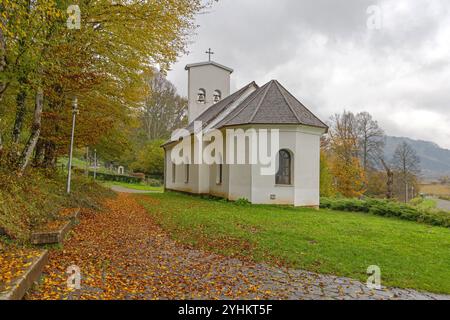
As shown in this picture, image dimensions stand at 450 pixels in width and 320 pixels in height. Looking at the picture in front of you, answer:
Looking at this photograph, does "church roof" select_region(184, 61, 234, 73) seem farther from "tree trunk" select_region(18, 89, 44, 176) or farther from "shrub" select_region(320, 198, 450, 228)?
"tree trunk" select_region(18, 89, 44, 176)

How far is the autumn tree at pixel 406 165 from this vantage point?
4319 cm

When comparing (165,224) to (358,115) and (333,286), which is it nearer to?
(333,286)

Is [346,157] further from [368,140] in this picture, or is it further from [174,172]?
[174,172]

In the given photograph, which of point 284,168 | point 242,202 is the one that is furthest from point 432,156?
point 242,202

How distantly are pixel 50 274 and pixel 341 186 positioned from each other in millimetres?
→ 30971

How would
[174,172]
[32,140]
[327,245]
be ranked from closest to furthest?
→ [327,245] < [32,140] < [174,172]

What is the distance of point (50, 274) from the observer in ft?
15.1

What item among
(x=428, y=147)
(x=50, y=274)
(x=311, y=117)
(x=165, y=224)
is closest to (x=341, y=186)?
(x=311, y=117)

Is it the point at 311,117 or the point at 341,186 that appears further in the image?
the point at 341,186

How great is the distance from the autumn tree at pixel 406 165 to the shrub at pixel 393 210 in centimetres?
3094

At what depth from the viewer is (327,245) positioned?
23.8 feet

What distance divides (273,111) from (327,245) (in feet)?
32.0

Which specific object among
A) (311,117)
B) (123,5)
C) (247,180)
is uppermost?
(123,5)

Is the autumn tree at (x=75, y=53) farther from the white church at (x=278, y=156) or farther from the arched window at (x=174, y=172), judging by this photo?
the arched window at (x=174, y=172)
